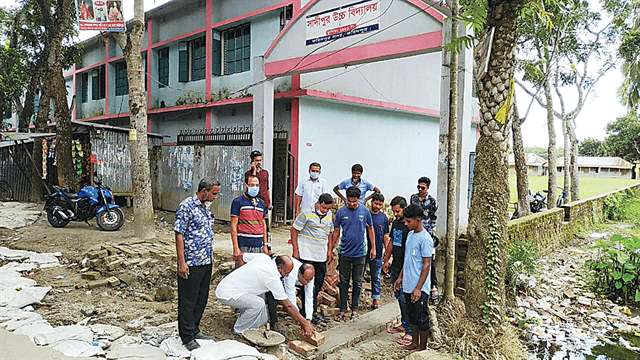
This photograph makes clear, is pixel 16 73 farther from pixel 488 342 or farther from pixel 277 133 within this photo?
pixel 488 342

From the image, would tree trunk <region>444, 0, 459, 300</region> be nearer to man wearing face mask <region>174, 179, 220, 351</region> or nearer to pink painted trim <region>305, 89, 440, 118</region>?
man wearing face mask <region>174, 179, 220, 351</region>

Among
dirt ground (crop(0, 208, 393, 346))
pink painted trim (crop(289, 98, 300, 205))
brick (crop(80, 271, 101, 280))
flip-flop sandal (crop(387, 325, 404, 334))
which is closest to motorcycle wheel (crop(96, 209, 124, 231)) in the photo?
dirt ground (crop(0, 208, 393, 346))

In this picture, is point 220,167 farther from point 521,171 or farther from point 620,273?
point 620,273

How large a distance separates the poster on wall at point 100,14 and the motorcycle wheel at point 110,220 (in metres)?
3.86

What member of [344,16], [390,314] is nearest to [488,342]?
[390,314]

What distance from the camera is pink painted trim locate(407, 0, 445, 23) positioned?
727 cm

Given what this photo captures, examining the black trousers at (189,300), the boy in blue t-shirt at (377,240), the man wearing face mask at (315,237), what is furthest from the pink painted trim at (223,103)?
the black trousers at (189,300)

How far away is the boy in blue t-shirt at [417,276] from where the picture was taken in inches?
196

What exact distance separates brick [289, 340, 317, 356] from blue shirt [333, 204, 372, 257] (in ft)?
4.23

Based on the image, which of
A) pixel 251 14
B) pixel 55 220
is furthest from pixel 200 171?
pixel 251 14

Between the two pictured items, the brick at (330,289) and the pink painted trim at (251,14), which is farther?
the pink painted trim at (251,14)

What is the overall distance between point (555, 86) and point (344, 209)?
14.5m

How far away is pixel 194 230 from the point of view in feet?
15.4

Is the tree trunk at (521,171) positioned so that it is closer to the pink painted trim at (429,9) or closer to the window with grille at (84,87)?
the pink painted trim at (429,9)
